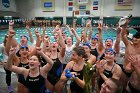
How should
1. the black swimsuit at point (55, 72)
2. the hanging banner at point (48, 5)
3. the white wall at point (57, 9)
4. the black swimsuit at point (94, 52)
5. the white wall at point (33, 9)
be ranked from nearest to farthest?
the black swimsuit at point (55, 72) → the black swimsuit at point (94, 52) → the white wall at point (57, 9) → the white wall at point (33, 9) → the hanging banner at point (48, 5)

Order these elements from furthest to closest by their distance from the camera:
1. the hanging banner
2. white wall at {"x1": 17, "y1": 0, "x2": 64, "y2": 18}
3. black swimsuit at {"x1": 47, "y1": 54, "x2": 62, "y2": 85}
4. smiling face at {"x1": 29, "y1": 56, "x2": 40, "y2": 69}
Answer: the hanging banner → white wall at {"x1": 17, "y1": 0, "x2": 64, "y2": 18} → black swimsuit at {"x1": 47, "y1": 54, "x2": 62, "y2": 85} → smiling face at {"x1": 29, "y1": 56, "x2": 40, "y2": 69}

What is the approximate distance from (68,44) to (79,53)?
4.33 feet

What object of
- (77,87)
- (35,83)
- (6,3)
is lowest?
(77,87)

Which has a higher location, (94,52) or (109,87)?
(94,52)

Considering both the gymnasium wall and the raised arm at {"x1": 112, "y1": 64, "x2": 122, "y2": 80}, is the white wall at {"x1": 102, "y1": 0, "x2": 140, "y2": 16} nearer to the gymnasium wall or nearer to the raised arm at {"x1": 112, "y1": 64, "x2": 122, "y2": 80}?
the gymnasium wall

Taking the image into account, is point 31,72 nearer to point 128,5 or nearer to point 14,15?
point 128,5

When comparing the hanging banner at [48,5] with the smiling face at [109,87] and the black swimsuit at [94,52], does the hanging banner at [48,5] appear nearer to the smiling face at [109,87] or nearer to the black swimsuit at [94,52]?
the black swimsuit at [94,52]

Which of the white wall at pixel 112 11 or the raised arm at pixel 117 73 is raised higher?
the white wall at pixel 112 11

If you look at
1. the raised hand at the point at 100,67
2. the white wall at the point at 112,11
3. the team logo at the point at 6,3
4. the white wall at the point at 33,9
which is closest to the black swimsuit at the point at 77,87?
the raised hand at the point at 100,67

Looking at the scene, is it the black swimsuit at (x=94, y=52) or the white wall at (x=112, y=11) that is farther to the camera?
the white wall at (x=112, y=11)

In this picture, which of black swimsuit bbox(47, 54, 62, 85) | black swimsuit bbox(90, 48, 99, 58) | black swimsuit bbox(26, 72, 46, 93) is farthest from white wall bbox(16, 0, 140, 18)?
black swimsuit bbox(26, 72, 46, 93)

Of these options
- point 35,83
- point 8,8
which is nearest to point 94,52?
point 35,83

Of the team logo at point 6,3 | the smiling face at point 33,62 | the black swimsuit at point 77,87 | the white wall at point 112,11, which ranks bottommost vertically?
the black swimsuit at point 77,87

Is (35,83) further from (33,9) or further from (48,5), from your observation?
(33,9)
